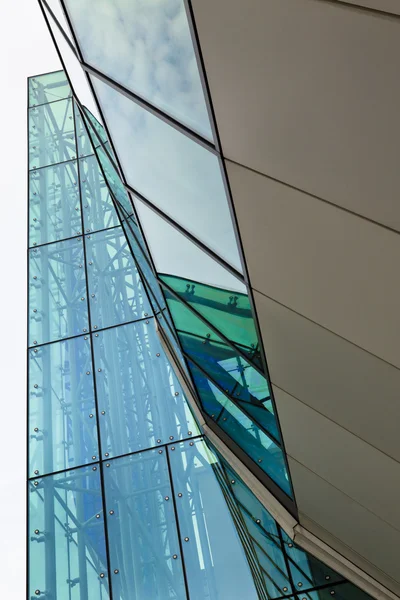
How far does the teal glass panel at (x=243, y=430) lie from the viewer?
10075 millimetres

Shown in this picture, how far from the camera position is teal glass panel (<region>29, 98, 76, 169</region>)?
19672mm

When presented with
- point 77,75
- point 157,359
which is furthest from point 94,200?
point 77,75

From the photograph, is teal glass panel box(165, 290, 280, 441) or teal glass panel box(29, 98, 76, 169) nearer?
teal glass panel box(165, 290, 280, 441)

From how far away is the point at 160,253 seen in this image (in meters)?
9.75

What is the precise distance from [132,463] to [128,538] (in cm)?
154

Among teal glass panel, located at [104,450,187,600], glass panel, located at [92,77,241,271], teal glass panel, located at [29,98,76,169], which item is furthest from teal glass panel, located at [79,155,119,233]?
glass panel, located at [92,77,241,271]

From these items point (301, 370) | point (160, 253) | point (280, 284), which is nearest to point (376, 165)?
point (280, 284)

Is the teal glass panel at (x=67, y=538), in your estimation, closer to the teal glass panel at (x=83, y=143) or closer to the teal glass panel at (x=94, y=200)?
the teal glass panel at (x=94, y=200)

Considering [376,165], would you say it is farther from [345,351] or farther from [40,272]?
[40,272]

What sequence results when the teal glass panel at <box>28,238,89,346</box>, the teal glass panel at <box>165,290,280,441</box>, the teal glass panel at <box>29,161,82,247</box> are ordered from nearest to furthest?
the teal glass panel at <box>165,290,280,441</box>
the teal glass panel at <box>28,238,89,346</box>
the teal glass panel at <box>29,161,82,247</box>

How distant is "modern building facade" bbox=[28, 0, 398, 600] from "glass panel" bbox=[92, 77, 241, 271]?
27mm

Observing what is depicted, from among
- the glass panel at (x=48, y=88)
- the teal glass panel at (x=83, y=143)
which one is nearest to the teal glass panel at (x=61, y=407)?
the teal glass panel at (x=83, y=143)

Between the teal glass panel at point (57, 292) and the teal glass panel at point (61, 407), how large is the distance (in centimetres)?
44

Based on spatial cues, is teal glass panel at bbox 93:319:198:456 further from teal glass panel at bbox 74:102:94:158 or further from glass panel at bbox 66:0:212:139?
glass panel at bbox 66:0:212:139
